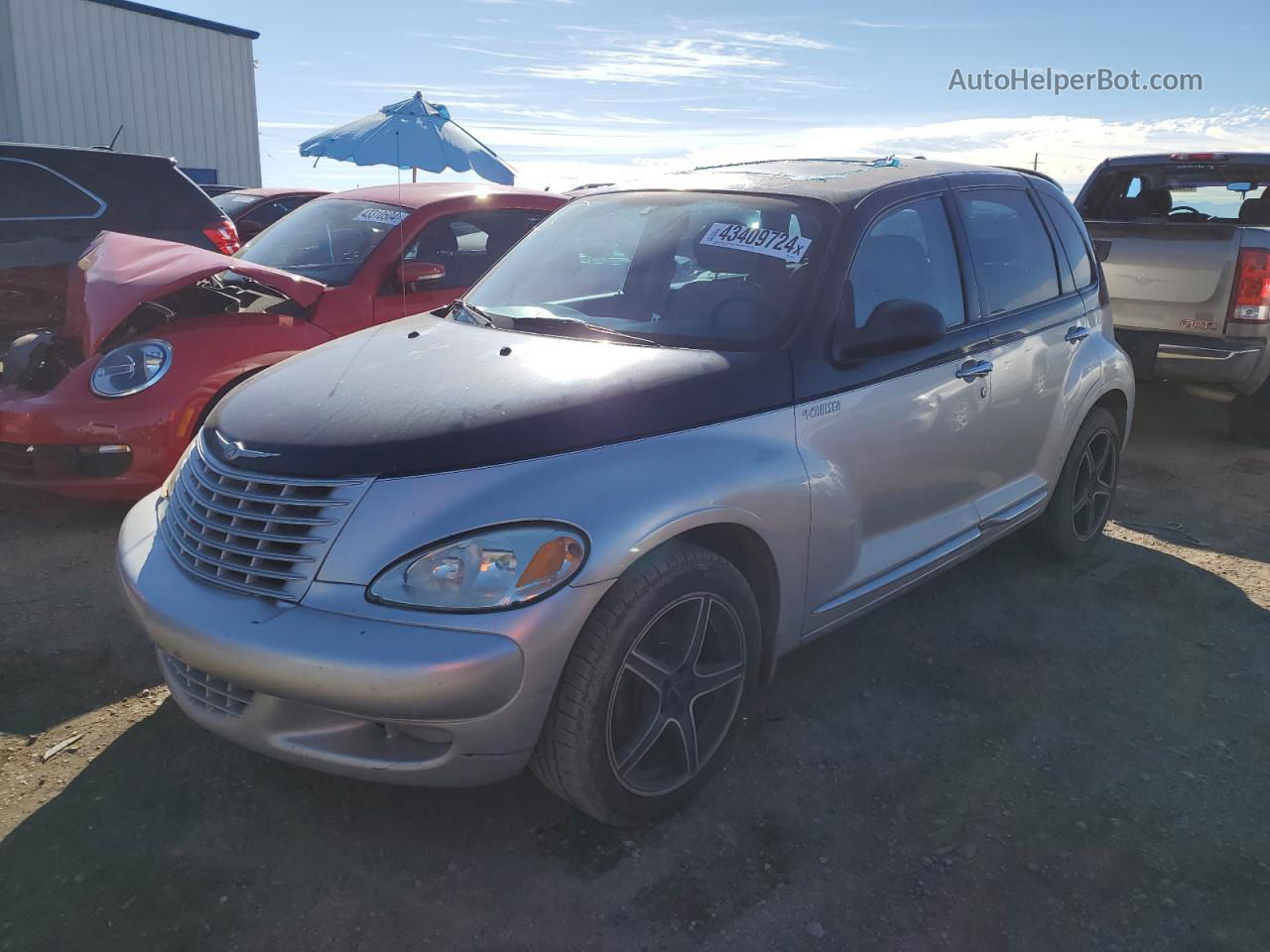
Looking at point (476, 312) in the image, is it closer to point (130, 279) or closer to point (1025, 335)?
point (130, 279)

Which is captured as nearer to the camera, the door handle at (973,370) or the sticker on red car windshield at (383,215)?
the door handle at (973,370)

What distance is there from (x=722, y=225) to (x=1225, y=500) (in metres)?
4.06

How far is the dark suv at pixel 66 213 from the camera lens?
632cm

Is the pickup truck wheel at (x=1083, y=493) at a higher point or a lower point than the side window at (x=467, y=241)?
lower

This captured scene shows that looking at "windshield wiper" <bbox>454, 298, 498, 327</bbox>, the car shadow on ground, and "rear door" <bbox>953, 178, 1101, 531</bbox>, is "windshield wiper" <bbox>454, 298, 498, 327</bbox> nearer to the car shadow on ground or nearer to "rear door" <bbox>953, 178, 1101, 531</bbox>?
the car shadow on ground

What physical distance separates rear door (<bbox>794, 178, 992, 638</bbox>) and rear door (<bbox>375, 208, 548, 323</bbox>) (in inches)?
105

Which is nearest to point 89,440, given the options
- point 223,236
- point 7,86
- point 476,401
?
point 476,401

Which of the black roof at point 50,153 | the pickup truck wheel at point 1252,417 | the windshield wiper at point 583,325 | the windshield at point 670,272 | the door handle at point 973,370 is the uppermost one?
the black roof at point 50,153

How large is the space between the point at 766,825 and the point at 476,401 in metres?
1.38

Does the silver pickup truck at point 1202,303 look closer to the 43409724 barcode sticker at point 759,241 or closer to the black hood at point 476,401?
the 43409724 barcode sticker at point 759,241

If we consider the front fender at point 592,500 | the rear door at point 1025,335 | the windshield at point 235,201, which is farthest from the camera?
the windshield at point 235,201

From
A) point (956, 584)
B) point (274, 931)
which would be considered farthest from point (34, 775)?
point (956, 584)

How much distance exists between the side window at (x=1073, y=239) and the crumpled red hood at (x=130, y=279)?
11.5 feet

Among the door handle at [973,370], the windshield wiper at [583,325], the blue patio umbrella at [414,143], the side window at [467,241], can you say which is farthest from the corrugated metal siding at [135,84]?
the door handle at [973,370]
